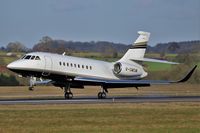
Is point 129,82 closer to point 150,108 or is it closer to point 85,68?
point 85,68

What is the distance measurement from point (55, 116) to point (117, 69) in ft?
77.1

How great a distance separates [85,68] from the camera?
52531 mm

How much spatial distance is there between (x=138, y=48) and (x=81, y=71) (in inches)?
298

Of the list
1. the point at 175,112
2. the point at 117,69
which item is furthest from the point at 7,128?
the point at 117,69

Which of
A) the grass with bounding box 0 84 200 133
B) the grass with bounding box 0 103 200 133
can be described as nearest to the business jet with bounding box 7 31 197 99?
the grass with bounding box 0 84 200 133

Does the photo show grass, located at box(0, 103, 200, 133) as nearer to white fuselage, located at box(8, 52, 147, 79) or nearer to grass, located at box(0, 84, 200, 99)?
white fuselage, located at box(8, 52, 147, 79)

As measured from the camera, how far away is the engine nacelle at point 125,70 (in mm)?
54812

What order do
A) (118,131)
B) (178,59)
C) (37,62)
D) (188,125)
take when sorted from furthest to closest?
(178,59) → (37,62) → (188,125) → (118,131)

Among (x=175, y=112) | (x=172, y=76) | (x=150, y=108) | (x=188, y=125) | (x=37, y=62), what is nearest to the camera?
(x=188, y=125)

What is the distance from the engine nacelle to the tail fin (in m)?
1.25

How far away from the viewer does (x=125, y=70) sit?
54781mm

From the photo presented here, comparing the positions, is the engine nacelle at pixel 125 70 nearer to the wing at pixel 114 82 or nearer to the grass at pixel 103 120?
the wing at pixel 114 82

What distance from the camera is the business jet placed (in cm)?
4981

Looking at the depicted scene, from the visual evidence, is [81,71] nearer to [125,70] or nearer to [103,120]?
[125,70]
